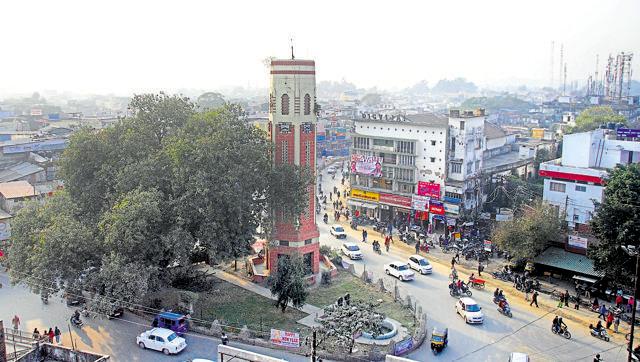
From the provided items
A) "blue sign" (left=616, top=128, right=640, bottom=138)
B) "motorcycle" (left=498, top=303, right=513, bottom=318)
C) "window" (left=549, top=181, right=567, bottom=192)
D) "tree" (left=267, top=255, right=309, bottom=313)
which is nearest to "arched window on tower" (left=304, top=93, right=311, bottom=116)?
"tree" (left=267, top=255, right=309, bottom=313)

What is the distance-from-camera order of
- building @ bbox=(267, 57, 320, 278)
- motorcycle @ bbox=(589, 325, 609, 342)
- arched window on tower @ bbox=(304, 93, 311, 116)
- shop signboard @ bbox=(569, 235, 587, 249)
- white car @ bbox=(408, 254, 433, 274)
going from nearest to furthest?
motorcycle @ bbox=(589, 325, 609, 342) < shop signboard @ bbox=(569, 235, 587, 249) < building @ bbox=(267, 57, 320, 278) < arched window on tower @ bbox=(304, 93, 311, 116) < white car @ bbox=(408, 254, 433, 274)

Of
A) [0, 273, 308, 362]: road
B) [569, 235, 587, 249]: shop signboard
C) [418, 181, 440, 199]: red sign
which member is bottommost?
[0, 273, 308, 362]: road

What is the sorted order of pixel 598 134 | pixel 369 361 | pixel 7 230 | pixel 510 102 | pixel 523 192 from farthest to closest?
1. pixel 510 102
2. pixel 523 192
3. pixel 598 134
4. pixel 7 230
5. pixel 369 361

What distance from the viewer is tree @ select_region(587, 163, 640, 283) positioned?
102 ft

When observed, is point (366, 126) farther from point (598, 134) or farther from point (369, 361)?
point (369, 361)

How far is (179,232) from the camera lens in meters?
28.7

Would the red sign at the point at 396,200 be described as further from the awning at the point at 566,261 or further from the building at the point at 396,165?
the awning at the point at 566,261

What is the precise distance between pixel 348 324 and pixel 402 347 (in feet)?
10.0

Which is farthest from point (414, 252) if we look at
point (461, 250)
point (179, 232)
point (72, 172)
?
point (72, 172)

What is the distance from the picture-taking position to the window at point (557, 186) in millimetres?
46406

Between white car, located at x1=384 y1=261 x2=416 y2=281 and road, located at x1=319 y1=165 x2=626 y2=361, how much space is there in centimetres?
48

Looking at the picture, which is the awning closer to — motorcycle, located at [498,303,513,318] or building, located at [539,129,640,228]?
motorcycle, located at [498,303,513,318]

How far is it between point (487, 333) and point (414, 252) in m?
15.2

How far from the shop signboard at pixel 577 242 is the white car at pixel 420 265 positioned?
9224 mm
